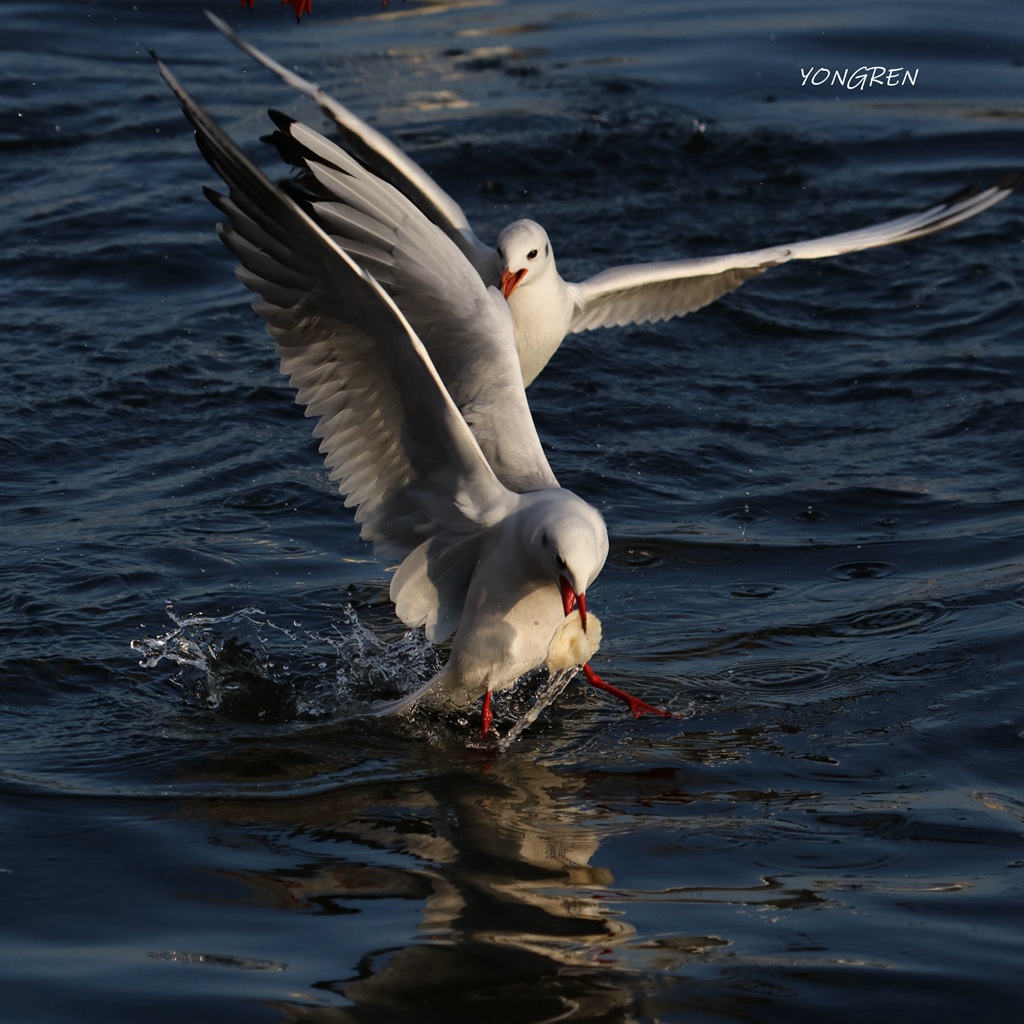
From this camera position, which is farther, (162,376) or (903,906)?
(162,376)

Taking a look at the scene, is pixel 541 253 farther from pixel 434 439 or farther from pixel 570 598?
pixel 570 598

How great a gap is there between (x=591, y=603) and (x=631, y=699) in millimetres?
1154

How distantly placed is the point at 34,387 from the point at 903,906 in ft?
19.5

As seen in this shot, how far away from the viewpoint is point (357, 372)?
6.15 metres

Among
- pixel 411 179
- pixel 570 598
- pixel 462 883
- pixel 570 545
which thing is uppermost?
pixel 411 179

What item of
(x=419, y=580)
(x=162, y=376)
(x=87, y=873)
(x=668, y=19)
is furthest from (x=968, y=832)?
(x=668, y=19)

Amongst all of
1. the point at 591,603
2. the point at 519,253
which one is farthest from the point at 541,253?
the point at 591,603

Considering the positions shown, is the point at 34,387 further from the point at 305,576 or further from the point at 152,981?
the point at 152,981

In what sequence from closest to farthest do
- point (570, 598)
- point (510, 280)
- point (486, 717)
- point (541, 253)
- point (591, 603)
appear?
point (570, 598) → point (486, 717) → point (591, 603) → point (510, 280) → point (541, 253)

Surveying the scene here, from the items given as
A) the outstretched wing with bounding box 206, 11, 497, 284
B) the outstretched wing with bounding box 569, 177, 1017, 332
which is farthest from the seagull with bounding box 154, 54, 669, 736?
the outstretched wing with bounding box 569, 177, 1017, 332

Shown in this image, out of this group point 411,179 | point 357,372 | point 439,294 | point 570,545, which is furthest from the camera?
point 411,179

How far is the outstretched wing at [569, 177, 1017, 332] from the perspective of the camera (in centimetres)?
844

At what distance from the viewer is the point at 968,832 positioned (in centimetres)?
553

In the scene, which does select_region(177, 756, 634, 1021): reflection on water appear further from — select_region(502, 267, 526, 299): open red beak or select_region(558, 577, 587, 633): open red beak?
select_region(502, 267, 526, 299): open red beak
